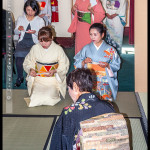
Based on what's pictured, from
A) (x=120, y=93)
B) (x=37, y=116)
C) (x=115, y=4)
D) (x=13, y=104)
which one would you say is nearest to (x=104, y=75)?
(x=120, y=93)

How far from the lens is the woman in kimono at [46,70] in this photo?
480 centimetres

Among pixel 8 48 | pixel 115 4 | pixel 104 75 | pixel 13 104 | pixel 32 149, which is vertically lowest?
pixel 32 149

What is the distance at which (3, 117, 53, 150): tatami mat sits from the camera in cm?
351

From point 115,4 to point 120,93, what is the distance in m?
2.80

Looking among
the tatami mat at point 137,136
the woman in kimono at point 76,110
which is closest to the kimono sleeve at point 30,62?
the tatami mat at point 137,136

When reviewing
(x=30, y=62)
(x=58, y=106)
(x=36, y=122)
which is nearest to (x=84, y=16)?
(x=30, y=62)

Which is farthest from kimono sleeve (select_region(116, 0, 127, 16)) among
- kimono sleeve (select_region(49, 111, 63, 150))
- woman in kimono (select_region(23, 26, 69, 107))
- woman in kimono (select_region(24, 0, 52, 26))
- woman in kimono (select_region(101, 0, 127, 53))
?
kimono sleeve (select_region(49, 111, 63, 150))

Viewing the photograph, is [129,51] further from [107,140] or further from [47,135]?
[107,140]

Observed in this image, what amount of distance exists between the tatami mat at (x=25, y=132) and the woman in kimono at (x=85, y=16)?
2186 millimetres

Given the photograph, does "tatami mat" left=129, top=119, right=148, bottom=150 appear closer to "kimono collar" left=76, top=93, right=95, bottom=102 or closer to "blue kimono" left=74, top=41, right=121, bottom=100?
"blue kimono" left=74, top=41, right=121, bottom=100

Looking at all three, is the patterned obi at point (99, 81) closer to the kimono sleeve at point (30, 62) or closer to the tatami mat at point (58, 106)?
the tatami mat at point (58, 106)

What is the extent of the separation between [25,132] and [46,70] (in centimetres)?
134

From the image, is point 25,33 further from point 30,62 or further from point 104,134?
point 104,134

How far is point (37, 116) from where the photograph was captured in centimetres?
427
